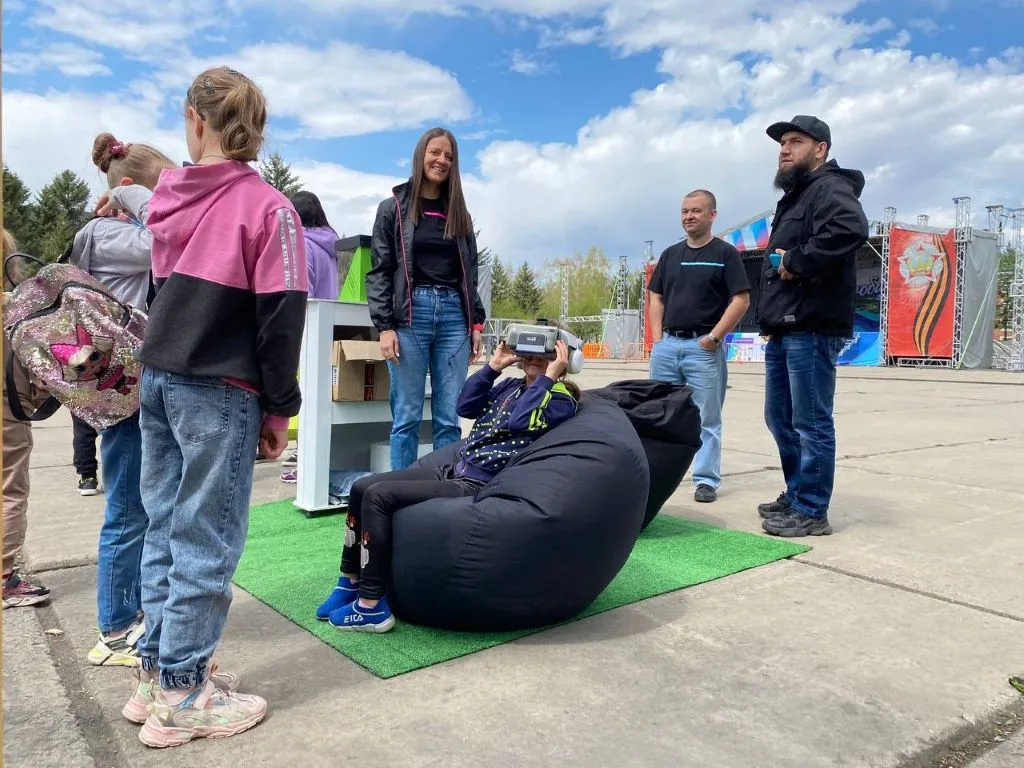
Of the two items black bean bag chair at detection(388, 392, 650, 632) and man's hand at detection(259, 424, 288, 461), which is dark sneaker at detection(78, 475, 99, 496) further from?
man's hand at detection(259, 424, 288, 461)

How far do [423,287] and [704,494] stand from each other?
2.35 metres

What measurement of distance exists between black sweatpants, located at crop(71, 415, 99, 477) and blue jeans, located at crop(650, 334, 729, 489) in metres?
3.77

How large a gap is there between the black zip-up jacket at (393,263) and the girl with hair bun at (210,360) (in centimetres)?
217

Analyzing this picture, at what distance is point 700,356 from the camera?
5.29 m

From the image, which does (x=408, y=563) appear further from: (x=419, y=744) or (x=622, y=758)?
(x=622, y=758)

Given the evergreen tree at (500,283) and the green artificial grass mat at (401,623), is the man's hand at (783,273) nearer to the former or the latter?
the green artificial grass mat at (401,623)

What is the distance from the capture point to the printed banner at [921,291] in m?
28.4

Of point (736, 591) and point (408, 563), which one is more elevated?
point (408, 563)

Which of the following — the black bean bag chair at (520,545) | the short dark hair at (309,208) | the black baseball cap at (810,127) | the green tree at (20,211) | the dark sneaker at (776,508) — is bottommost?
the dark sneaker at (776,508)

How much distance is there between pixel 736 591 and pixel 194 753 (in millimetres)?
2245

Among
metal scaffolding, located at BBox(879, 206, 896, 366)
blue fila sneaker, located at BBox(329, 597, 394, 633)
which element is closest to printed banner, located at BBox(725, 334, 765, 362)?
metal scaffolding, located at BBox(879, 206, 896, 366)

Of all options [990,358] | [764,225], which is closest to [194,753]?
[764,225]

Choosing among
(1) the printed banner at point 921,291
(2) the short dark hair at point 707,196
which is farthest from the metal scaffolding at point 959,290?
(2) the short dark hair at point 707,196

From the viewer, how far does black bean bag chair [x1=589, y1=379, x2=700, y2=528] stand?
3.95 meters
